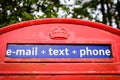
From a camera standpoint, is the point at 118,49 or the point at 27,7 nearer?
the point at 118,49

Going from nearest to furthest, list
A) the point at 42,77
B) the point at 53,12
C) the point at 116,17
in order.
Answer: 1. the point at 42,77
2. the point at 53,12
3. the point at 116,17

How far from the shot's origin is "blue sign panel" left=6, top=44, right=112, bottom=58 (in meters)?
2.17

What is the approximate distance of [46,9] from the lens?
556 cm

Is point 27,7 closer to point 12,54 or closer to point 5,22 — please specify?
point 5,22

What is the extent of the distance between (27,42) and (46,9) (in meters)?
3.39

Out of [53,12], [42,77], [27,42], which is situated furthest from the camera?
[53,12]

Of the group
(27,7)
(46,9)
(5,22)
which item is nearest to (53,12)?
(46,9)

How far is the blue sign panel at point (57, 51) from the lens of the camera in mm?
2168

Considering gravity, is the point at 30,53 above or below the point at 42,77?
above

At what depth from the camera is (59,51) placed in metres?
2.18

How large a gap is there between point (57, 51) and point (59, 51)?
15 millimetres

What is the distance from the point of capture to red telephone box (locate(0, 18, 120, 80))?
2.10 m

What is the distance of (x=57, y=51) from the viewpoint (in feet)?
7.16

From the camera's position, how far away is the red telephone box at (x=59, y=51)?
2.10 metres
